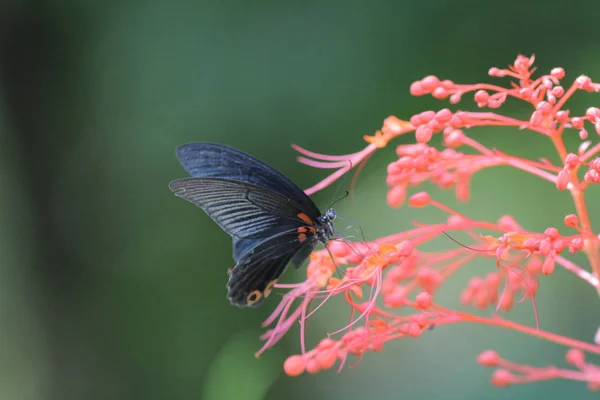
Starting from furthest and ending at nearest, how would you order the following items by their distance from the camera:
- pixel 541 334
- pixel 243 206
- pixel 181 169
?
1. pixel 181 169
2. pixel 243 206
3. pixel 541 334

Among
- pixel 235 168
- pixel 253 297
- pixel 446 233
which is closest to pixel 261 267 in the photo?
pixel 253 297

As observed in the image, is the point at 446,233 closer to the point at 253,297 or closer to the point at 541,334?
the point at 541,334

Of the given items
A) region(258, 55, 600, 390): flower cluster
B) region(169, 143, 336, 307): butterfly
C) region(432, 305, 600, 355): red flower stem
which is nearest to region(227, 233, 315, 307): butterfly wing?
region(169, 143, 336, 307): butterfly

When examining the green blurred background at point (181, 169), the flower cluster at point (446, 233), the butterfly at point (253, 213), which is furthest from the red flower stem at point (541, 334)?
the green blurred background at point (181, 169)

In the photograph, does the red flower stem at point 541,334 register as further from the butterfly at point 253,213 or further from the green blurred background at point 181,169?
the green blurred background at point 181,169

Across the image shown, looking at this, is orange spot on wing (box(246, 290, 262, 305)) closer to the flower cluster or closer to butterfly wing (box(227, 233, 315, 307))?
butterfly wing (box(227, 233, 315, 307))
